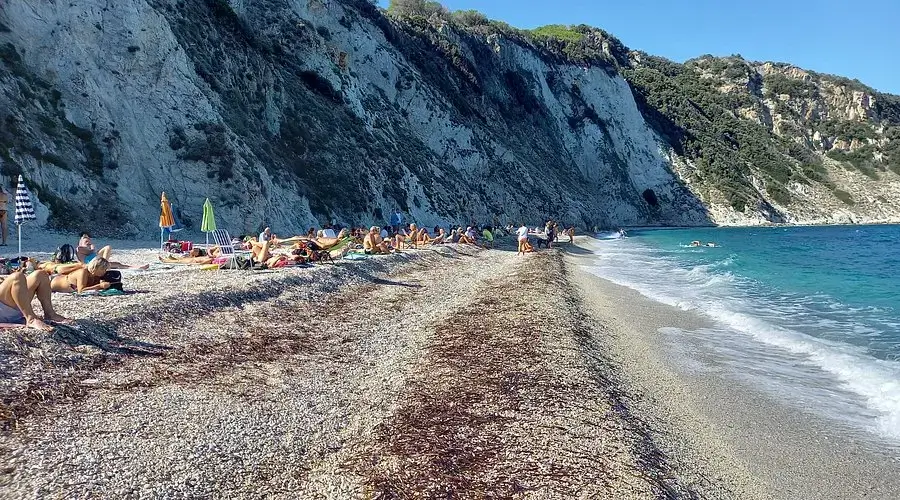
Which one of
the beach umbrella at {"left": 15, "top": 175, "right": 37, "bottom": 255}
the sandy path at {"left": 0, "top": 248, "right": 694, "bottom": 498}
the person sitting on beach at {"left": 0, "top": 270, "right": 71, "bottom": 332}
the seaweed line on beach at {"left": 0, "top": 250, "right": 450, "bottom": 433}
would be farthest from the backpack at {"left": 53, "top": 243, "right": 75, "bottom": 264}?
the person sitting on beach at {"left": 0, "top": 270, "right": 71, "bottom": 332}

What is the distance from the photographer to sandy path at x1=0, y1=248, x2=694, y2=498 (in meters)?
4.50

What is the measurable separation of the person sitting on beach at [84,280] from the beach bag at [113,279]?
4 centimetres

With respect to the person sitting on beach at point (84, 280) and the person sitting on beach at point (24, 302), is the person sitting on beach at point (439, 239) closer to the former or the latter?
the person sitting on beach at point (84, 280)

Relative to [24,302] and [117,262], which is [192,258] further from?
[24,302]

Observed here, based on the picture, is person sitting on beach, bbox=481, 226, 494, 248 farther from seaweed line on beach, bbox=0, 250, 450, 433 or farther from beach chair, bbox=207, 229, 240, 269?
seaweed line on beach, bbox=0, 250, 450, 433

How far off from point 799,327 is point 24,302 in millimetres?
13322

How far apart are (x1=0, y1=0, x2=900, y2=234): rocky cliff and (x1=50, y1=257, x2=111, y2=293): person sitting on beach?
9.29 meters

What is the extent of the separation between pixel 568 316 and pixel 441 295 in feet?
11.0

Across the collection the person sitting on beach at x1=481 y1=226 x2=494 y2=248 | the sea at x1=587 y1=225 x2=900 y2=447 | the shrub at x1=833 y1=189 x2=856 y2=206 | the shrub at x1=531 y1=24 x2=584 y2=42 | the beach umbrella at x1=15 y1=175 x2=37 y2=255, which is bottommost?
the sea at x1=587 y1=225 x2=900 y2=447

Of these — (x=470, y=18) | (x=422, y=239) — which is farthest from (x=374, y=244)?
(x=470, y=18)

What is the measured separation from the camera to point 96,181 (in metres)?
19.0

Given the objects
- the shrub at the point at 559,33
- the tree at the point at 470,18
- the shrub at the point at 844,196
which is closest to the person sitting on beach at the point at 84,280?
the tree at the point at 470,18

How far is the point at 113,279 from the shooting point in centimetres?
950

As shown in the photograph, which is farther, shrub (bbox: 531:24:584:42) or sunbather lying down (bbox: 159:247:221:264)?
shrub (bbox: 531:24:584:42)
